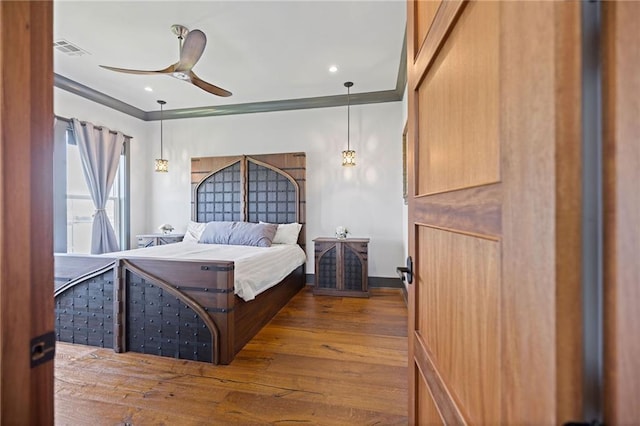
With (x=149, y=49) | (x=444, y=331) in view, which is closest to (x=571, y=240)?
(x=444, y=331)

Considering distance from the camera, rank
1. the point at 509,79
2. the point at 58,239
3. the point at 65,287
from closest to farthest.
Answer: the point at 509,79, the point at 65,287, the point at 58,239

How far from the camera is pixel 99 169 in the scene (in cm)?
436

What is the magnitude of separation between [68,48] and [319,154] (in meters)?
3.26

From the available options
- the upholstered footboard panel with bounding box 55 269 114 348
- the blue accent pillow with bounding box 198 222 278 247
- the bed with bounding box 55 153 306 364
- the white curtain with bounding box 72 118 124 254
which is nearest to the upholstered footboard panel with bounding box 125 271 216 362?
the bed with bounding box 55 153 306 364

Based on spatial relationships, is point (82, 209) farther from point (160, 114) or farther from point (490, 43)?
point (490, 43)

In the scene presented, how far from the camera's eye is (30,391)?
539mm

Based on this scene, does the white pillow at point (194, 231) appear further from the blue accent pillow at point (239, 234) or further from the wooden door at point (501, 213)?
the wooden door at point (501, 213)

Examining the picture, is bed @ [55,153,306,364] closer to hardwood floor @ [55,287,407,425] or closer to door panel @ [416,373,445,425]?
hardwood floor @ [55,287,407,425]

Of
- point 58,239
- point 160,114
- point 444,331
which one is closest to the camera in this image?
point 444,331

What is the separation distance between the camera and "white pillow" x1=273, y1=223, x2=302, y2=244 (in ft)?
14.6

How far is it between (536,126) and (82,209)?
5.40 m

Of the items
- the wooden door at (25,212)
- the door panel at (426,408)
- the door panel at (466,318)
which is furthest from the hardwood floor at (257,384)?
the wooden door at (25,212)

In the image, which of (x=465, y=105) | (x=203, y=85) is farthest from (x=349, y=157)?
(x=465, y=105)

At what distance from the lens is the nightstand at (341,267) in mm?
4059
